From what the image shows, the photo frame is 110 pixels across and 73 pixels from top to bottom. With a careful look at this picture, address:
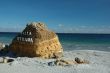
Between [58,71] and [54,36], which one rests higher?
[54,36]

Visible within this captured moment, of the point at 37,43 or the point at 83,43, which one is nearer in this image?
the point at 37,43

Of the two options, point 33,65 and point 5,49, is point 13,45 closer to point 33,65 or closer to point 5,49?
point 5,49

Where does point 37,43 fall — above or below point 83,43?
above

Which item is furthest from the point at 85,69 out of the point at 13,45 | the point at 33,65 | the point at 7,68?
the point at 13,45

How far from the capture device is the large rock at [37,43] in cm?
1753

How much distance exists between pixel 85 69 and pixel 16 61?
414 cm

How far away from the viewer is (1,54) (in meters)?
19.3

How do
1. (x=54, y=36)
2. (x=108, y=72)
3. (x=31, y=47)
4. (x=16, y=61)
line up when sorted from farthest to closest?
(x=54, y=36)
(x=31, y=47)
(x=16, y=61)
(x=108, y=72)

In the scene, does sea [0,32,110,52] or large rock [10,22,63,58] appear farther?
sea [0,32,110,52]

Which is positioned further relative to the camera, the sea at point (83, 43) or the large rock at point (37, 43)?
the sea at point (83, 43)

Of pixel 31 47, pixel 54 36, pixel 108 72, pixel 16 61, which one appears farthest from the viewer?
pixel 54 36

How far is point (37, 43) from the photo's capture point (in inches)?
688

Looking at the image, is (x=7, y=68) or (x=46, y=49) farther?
(x=46, y=49)

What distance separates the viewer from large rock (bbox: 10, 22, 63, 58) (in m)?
17.5
